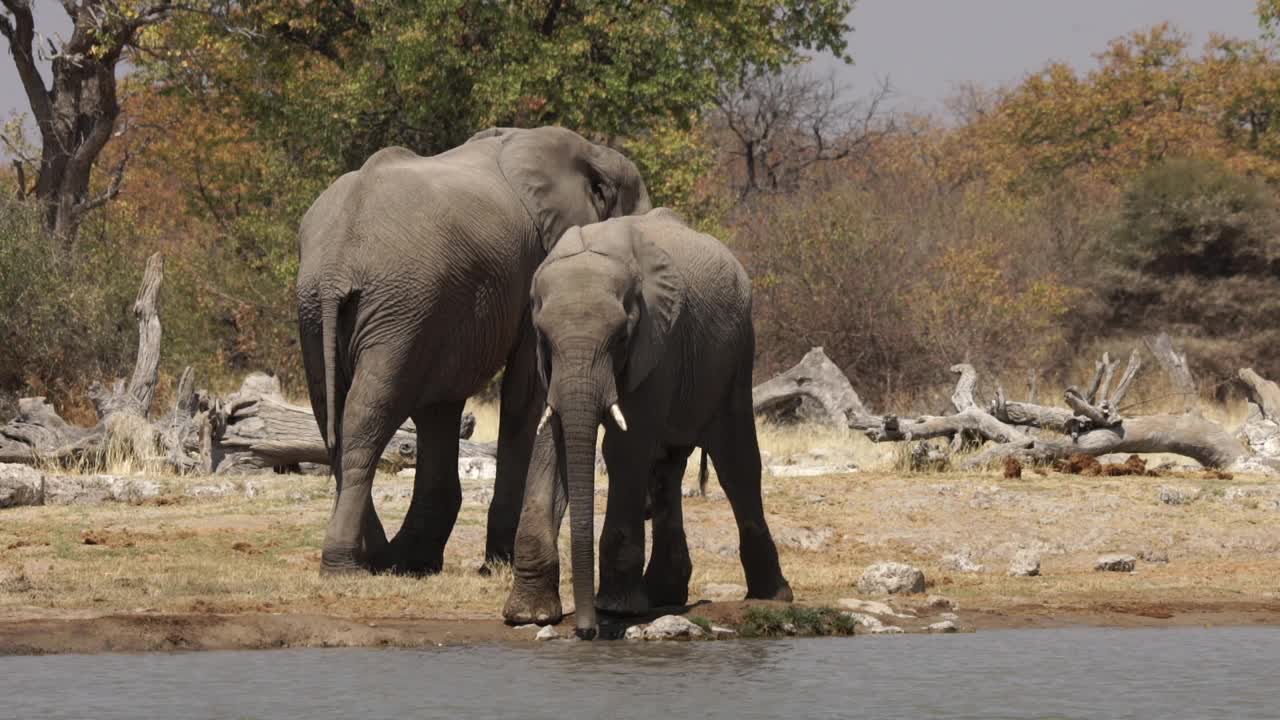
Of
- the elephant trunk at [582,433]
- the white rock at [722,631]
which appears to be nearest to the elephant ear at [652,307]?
the elephant trunk at [582,433]

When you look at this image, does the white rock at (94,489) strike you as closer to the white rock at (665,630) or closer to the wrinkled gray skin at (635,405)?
the wrinkled gray skin at (635,405)

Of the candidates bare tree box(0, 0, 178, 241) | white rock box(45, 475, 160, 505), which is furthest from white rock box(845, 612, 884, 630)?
bare tree box(0, 0, 178, 241)

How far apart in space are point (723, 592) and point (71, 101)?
22363 mm

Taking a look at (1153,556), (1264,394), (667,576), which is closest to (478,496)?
(1153,556)

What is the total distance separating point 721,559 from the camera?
48.8 feet

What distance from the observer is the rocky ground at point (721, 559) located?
10.8 meters

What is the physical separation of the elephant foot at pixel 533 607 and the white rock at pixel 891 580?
277cm

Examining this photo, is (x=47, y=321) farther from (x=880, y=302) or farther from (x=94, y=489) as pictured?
(x=880, y=302)

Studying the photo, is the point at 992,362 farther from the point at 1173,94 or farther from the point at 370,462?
the point at 1173,94

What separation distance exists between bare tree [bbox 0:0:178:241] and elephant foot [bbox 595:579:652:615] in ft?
70.4

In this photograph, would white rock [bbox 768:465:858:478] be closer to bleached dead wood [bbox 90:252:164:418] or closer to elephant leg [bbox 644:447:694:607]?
bleached dead wood [bbox 90:252:164:418]

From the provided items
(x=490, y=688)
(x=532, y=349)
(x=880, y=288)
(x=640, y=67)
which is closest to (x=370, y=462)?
(x=532, y=349)

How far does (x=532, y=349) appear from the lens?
12930 mm

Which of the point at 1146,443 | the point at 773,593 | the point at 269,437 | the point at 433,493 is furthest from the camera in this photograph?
the point at 1146,443
